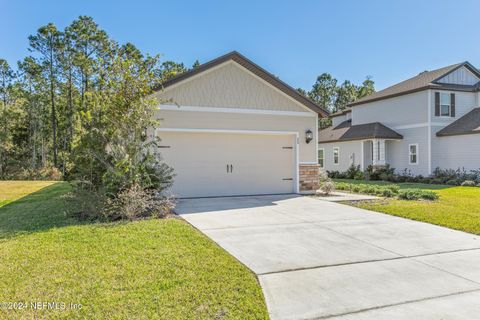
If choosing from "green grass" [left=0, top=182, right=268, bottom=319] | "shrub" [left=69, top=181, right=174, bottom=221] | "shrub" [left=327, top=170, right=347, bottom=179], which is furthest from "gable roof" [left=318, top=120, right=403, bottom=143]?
"green grass" [left=0, top=182, right=268, bottom=319]

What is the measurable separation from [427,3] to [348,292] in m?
13.5

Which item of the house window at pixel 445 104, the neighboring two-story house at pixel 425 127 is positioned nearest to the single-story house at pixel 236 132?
the neighboring two-story house at pixel 425 127

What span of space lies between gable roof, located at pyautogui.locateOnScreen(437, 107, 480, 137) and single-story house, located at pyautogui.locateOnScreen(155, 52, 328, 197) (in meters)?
10.1

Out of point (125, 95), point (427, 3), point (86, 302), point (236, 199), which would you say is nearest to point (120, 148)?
point (125, 95)

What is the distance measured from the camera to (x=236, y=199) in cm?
1118

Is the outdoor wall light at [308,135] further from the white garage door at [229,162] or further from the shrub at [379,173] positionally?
the shrub at [379,173]

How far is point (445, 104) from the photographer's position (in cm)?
2016

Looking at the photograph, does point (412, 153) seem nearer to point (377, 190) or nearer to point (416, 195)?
point (377, 190)

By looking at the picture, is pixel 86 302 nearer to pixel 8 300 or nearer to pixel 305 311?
pixel 8 300

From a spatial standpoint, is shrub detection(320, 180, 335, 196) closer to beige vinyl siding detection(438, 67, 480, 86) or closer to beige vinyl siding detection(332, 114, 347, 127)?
beige vinyl siding detection(438, 67, 480, 86)

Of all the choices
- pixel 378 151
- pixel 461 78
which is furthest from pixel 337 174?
pixel 461 78

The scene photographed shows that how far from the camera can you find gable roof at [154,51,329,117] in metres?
11.1

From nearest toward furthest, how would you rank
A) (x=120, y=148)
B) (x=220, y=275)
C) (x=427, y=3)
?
(x=220, y=275)
(x=120, y=148)
(x=427, y=3)

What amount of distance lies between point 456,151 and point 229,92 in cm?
1409
